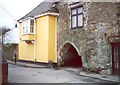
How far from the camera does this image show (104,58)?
14.0 m

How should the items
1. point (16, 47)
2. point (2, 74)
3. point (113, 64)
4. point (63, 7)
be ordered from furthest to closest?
point (16, 47) < point (63, 7) < point (113, 64) < point (2, 74)

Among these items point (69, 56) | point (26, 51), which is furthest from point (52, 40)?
point (26, 51)

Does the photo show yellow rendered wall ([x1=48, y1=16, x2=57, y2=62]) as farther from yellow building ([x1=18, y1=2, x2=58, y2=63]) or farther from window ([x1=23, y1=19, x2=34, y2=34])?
window ([x1=23, y1=19, x2=34, y2=34])

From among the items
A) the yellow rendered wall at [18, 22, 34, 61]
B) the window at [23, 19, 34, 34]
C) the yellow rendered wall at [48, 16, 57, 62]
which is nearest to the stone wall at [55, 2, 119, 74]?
the yellow rendered wall at [48, 16, 57, 62]

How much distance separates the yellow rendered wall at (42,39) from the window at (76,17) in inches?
108

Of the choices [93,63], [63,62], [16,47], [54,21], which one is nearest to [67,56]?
[63,62]

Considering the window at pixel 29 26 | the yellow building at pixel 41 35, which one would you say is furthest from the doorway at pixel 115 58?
the window at pixel 29 26

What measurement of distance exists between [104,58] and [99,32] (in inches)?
64.9

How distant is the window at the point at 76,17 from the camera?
53.6 feet

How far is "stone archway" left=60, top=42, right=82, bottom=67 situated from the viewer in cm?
1839

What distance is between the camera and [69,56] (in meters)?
19.0

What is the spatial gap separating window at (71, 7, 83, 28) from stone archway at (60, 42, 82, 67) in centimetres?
175

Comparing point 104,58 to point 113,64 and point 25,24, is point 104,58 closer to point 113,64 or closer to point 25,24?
point 113,64

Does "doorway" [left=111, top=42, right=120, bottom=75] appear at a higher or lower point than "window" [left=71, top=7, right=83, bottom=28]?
lower
